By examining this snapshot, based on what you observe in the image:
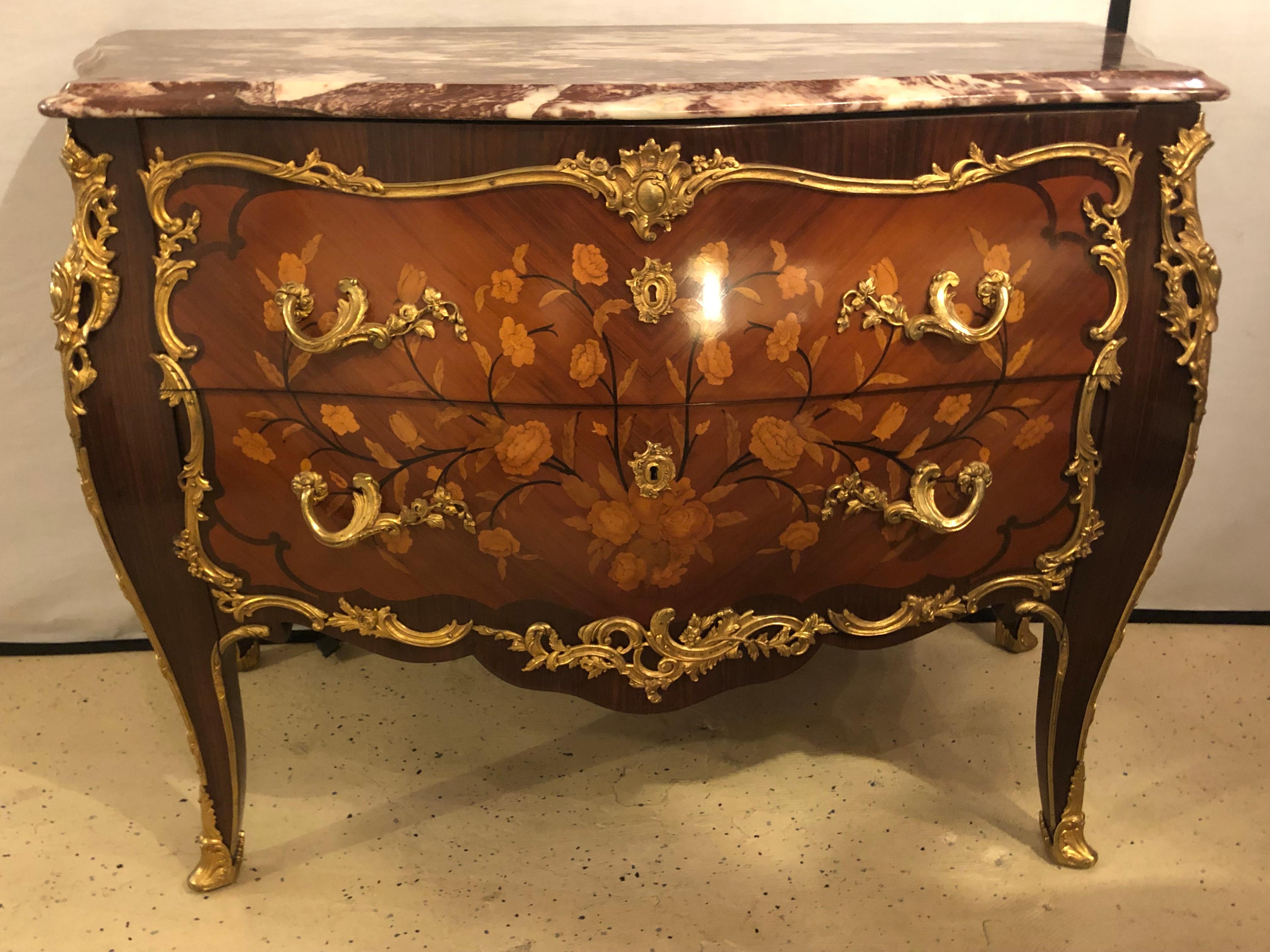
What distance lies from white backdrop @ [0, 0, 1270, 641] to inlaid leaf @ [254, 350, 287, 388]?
663 millimetres

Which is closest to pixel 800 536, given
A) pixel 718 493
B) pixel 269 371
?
pixel 718 493

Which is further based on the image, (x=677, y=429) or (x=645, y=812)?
(x=645, y=812)

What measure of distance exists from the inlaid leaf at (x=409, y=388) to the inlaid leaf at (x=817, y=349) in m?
0.34

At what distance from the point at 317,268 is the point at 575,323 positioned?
233 mm

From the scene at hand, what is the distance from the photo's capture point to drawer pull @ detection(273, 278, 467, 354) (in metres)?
0.89

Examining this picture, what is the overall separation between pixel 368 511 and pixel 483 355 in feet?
0.64

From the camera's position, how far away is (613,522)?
3.16 ft

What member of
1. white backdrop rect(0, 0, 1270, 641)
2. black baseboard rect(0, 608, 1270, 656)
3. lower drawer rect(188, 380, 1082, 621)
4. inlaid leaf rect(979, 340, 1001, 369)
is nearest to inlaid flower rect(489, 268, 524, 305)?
lower drawer rect(188, 380, 1082, 621)

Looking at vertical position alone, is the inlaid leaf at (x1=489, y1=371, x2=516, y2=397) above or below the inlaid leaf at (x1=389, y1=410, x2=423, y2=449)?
above

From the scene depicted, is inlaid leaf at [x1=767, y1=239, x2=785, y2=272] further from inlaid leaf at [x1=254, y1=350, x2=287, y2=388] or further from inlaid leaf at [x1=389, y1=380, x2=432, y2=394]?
inlaid leaf at [x1=254, y1=350, x2=287, y2=388]

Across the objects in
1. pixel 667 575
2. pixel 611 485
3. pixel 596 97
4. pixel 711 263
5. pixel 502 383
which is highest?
pixel 596 97

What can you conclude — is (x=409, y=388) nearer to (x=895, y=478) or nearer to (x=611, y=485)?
(x=611, y=485)

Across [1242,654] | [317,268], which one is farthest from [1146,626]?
[317,268]

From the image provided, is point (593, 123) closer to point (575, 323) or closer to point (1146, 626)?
point (575, 323)
